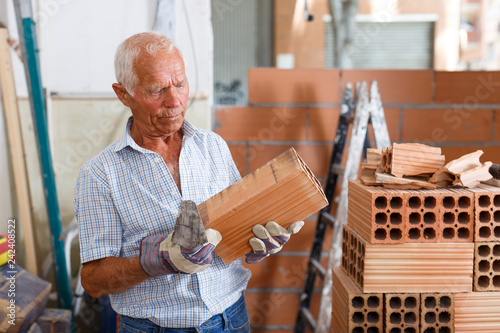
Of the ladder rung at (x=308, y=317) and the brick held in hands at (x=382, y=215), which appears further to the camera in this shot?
the ladder rung at (x=308, y=317)

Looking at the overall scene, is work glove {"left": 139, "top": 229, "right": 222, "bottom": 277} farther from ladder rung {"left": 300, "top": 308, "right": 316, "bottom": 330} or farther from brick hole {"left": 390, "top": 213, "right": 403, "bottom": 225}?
ladder rung {"left": 300, "top": 308, "right": 316, "bottom": 330}

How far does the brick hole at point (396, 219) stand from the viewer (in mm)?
1231

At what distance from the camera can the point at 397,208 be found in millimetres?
1225

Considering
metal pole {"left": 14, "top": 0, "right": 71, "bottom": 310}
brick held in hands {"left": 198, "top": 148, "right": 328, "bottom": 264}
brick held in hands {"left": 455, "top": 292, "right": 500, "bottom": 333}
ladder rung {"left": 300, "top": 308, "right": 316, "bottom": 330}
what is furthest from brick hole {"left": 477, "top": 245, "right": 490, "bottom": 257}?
metal pole {"left": 14, "top": 0, "right": 71, "bottom": 310}

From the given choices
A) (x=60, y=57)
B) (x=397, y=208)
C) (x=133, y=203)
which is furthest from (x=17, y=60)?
(x=397, y=208)

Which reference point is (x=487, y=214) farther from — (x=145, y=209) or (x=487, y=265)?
(x=145, y=209)

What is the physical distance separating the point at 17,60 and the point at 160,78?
147 centimetres

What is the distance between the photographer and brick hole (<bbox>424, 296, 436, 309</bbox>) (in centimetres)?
125

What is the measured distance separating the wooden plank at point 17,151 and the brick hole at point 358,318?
1.81 meters

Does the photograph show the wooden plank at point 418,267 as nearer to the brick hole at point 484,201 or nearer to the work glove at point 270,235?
the brick hole at point 484,201

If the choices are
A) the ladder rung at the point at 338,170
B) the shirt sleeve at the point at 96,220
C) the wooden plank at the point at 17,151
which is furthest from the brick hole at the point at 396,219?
the wooden plank at the point at 17,151

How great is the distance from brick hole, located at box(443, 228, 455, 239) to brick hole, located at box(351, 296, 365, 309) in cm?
29

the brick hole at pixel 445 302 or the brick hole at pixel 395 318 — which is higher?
the brick hole at pixel 445 302

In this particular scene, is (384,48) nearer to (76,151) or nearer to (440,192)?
(76,151)
